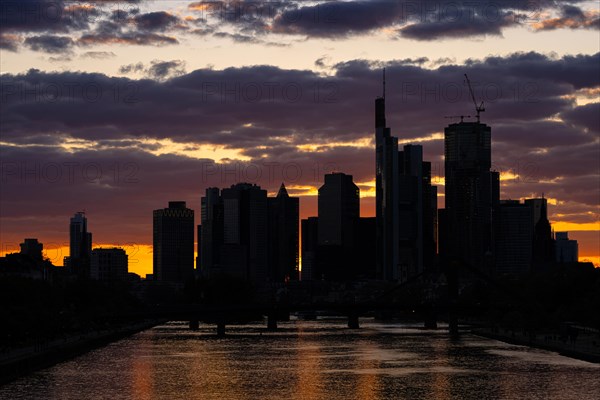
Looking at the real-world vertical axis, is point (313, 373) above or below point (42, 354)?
below

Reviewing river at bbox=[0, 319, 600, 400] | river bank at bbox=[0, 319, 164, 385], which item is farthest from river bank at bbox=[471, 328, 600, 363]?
river bank at bbox=[0, 319, 164, 385]

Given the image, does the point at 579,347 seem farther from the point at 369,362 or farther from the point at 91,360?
the point at 91,360

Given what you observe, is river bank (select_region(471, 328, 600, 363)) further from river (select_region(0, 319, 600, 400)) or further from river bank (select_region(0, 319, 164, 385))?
river bank (select_region(0, 319, 164, 385))

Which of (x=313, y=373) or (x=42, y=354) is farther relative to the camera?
(x=42, y=354)

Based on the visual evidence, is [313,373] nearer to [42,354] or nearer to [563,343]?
[42,354]

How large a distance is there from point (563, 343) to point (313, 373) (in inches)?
1783

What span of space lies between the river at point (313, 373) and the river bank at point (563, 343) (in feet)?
5.04

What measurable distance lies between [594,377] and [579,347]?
33699mm

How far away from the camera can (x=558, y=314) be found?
611ft

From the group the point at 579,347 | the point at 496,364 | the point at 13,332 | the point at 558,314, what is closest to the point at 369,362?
A: the point at 496,364

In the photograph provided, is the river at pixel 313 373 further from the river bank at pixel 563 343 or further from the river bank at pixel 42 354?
the river bank at pixel 563 343

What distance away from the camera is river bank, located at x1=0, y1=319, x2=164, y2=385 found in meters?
108

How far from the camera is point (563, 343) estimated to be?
499 ft

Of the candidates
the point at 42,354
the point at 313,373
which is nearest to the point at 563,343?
the point at 313,373
